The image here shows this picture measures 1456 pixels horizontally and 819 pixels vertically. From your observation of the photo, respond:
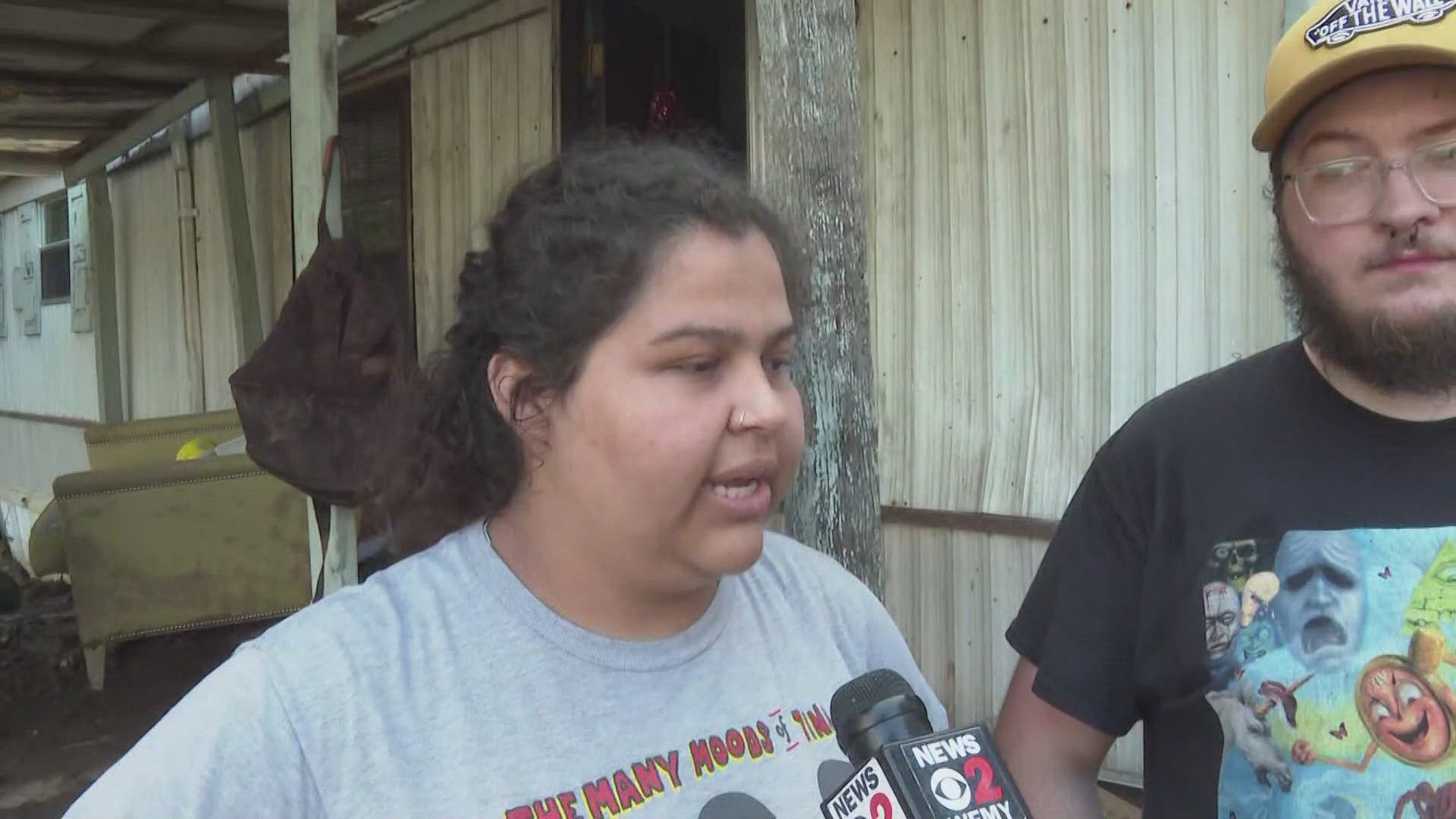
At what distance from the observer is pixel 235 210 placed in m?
7.04

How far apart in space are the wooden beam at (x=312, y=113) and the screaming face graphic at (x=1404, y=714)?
9.04ft

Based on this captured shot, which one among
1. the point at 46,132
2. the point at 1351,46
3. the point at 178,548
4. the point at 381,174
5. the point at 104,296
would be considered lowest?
the point at 178,548

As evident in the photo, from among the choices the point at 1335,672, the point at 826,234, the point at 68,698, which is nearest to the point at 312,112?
the point at 826,234

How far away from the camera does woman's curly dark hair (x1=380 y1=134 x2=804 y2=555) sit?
1201 mm

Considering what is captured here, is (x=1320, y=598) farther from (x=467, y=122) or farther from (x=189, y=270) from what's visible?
(x=189, y=270)

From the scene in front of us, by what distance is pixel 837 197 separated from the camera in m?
1.89

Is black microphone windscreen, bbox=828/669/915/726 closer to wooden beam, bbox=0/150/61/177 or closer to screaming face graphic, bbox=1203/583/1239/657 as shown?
screaming face graphic, bbox=1203/583/1239/657

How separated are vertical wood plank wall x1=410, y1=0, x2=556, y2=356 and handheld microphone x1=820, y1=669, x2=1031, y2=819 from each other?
438 cm

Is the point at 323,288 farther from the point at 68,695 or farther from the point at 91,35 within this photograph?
the point at 91,35

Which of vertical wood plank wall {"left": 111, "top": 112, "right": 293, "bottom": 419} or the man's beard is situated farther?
vertical wood plank wall {"left": 111, "top": 112, "right": 293, "bottom": 419}

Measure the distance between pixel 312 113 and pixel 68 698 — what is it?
3.70 metres

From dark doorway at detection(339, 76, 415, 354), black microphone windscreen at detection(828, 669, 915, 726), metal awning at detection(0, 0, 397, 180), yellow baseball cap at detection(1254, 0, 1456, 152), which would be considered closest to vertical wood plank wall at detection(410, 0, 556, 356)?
dark doorway at detection(339, 76, 415, 354)

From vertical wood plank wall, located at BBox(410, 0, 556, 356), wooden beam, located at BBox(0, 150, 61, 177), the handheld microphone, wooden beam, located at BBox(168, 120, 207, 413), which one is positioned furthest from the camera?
wooden beam, located at BBox(0, 150, 61, 177)

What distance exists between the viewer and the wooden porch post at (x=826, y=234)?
1.87 meters
